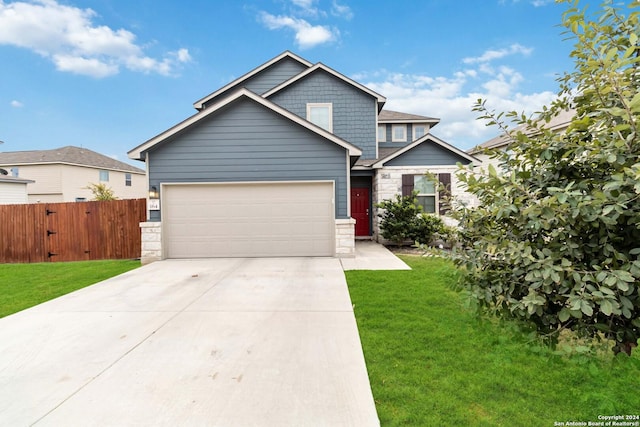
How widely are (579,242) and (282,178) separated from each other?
7621 mm

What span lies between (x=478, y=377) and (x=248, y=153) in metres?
7.66

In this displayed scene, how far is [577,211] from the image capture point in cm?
153

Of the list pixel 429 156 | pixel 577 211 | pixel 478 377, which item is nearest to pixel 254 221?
pixel 429 156

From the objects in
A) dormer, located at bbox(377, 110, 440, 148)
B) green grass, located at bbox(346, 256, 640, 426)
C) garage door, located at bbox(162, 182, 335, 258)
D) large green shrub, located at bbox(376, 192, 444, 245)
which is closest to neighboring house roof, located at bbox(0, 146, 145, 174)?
garage door, located at bbox(162, 182, 335, 258)

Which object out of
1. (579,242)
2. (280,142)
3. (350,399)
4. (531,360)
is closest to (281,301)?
(350,399)

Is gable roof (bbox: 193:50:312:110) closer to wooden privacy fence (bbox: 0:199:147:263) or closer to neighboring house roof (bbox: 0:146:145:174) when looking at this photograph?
wooden privacy fence (bbox: 0:199:147:263)

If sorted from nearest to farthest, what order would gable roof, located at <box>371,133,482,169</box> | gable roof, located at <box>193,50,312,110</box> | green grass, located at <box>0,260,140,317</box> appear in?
green grass, located at <box>0,260,140,317</box> < gable roof, located at <box>371,133,482,169</box> < gable roof, located at <box>193,50,312,110</box>

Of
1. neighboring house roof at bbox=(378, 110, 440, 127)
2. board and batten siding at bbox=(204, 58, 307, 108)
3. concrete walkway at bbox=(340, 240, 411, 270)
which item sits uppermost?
board and batten siding at bbox=(204, 58, 307, 108)

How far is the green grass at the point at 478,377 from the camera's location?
7.55ft

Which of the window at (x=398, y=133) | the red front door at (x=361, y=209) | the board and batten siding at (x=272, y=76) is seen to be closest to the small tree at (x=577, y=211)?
the red front door at (x=361, y=209)

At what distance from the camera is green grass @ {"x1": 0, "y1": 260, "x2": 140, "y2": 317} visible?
5641 millimetres

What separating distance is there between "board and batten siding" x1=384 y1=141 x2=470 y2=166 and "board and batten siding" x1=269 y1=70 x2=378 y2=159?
188 centimetres

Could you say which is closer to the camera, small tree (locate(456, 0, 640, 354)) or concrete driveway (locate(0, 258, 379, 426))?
small tree (locate(456, 0, 640, 354))

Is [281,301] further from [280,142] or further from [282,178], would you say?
[280,142]
